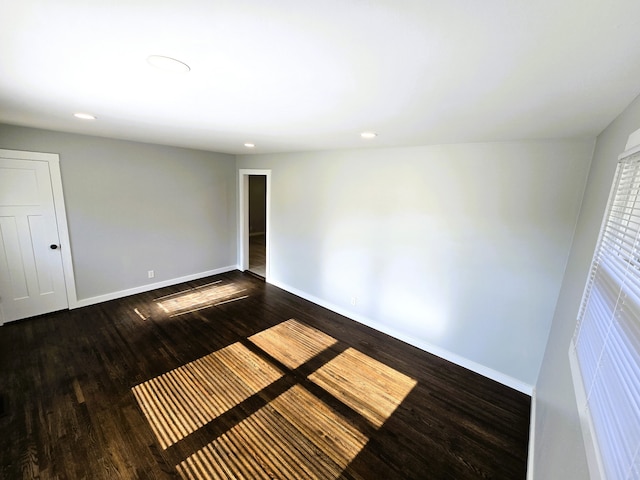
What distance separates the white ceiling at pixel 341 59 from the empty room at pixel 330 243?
12 millimetres

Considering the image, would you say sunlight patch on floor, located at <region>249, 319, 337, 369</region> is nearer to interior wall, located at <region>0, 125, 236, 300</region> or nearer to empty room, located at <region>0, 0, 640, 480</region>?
empty room, located at <region>0, 0, 640, 480</region>

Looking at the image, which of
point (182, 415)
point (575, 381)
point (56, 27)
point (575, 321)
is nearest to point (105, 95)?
point (56, 27)

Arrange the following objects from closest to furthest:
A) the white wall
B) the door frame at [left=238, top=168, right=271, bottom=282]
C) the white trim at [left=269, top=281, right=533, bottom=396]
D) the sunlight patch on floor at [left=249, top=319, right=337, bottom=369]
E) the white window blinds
Answer: the white window blinds → the white wall → the white trim at [left=269, top=281, right=533, bottom=396] → the sunlight patch on floor at [left=249, top=319, right=337, bottom=369] → the door frame at [left=238, top=168, right=271, bottom=282]

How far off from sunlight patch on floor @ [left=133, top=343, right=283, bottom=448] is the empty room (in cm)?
2

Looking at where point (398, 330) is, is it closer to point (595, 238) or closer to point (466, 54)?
point (595, 238)

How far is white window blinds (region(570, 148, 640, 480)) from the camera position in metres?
0.69

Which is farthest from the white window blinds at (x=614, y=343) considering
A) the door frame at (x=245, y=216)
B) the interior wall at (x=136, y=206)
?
the interior wall at (x=136, y=206)

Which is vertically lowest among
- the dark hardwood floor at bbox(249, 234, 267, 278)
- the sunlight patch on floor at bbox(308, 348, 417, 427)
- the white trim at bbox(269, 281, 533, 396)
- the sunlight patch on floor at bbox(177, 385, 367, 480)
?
the sunlight patch on floor at bbox(177, 385, 367, 480)

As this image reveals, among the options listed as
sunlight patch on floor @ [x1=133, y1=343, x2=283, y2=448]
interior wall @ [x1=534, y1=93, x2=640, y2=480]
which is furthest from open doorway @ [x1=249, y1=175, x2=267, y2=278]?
interior wall @ [x1=534, y1=93, x2=640, y2=480]

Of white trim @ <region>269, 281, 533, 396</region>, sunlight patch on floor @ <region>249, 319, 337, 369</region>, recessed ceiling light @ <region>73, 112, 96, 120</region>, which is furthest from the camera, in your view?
sunlight patch on floor @ <region>249, 319, 337, 369</region>

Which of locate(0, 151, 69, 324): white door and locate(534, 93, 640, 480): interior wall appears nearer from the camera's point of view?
locate(534, 93, 640, 480): interior wall

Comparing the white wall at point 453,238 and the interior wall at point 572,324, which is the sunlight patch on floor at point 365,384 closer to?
the white wall at point 453,238

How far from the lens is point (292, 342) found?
10.3 ft

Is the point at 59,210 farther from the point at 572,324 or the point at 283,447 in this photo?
the point at 572,324
